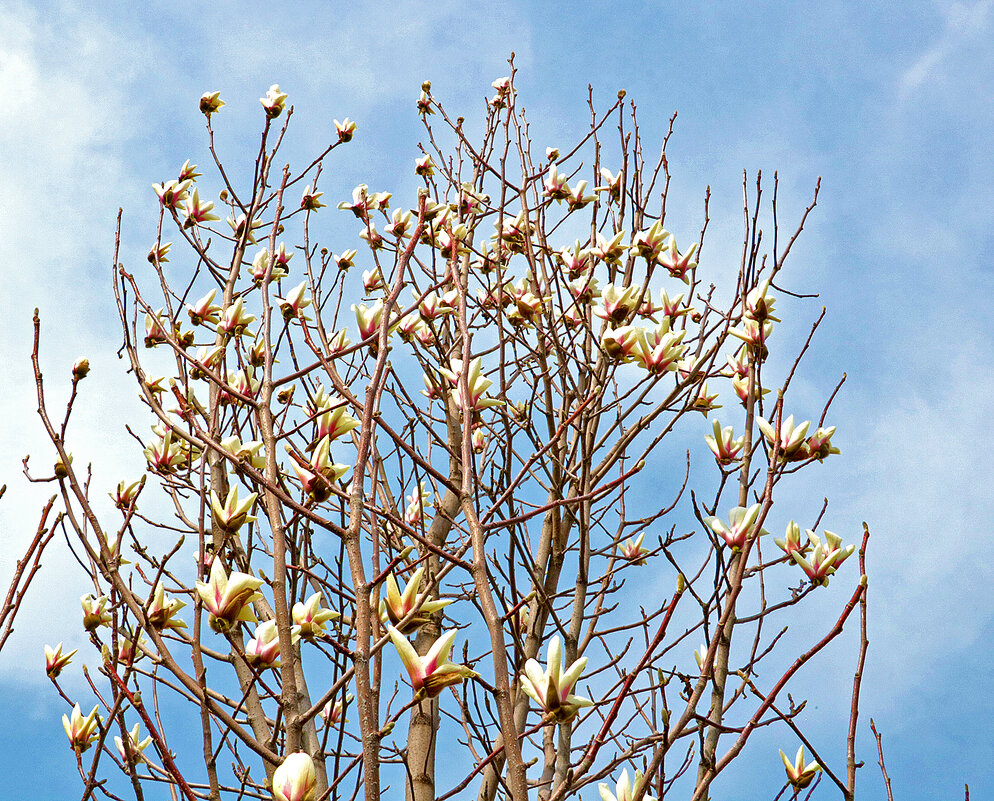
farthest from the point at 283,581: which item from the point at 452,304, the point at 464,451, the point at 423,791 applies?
the point at 452,304

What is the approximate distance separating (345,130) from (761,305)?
2199mm

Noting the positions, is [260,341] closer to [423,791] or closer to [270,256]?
[270,256]

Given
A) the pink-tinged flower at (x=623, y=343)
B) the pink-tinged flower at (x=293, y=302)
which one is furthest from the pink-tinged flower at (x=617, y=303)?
the pink-tinged flower at (x=293, y=302)

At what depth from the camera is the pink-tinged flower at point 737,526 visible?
76.0 inches

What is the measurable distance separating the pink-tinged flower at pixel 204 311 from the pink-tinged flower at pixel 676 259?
1512 millimetres

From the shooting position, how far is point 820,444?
2154mm

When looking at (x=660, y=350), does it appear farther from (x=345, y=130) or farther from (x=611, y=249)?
(x=345, y=130)

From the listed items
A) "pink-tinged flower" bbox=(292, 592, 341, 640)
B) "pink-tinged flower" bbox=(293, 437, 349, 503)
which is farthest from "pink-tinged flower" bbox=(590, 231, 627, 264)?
"pink-tinged flower" bbox=(292, 592, 341, 640)

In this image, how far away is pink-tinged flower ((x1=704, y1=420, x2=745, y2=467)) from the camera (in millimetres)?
2434

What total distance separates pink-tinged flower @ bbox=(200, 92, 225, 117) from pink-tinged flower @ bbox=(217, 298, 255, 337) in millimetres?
1216

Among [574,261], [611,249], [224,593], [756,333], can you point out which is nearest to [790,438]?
[756,333]

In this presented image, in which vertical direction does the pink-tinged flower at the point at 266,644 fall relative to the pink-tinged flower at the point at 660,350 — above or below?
below

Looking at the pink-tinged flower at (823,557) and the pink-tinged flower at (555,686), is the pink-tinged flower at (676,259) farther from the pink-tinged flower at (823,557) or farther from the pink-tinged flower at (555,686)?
the pink-tinged flower at (555,686)

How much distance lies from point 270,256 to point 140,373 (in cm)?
50
